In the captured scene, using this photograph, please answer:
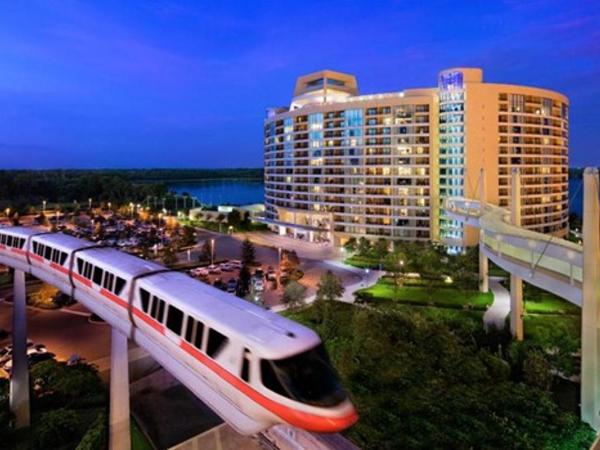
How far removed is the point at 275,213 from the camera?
83.8 metres

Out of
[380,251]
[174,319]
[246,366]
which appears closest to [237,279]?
[380,251]

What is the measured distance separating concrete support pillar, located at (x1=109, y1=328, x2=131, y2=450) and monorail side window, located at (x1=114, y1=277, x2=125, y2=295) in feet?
4.66

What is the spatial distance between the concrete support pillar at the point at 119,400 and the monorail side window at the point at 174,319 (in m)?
3.21

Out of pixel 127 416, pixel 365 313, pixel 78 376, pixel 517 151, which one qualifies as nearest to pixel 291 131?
pixel 517 151

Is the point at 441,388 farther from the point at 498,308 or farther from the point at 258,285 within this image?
the point at 258,285

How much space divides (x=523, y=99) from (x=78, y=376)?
6280 centimetres

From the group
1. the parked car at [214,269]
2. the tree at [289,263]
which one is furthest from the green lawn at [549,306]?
the parked car at [214,269]

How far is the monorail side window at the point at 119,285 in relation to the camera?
1477cm

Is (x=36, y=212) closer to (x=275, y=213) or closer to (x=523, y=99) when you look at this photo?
(x=275, y=213)

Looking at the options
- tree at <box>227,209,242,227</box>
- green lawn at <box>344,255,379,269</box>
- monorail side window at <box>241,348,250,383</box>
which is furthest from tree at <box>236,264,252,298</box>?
tree at <box>227,209,242,227</box>

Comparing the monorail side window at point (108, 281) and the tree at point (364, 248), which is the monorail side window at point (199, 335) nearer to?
the monorail side window at point (108, 281)

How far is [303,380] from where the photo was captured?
29.5ft

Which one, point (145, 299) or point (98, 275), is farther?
point (98, 275)

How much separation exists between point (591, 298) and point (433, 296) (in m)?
21.3
